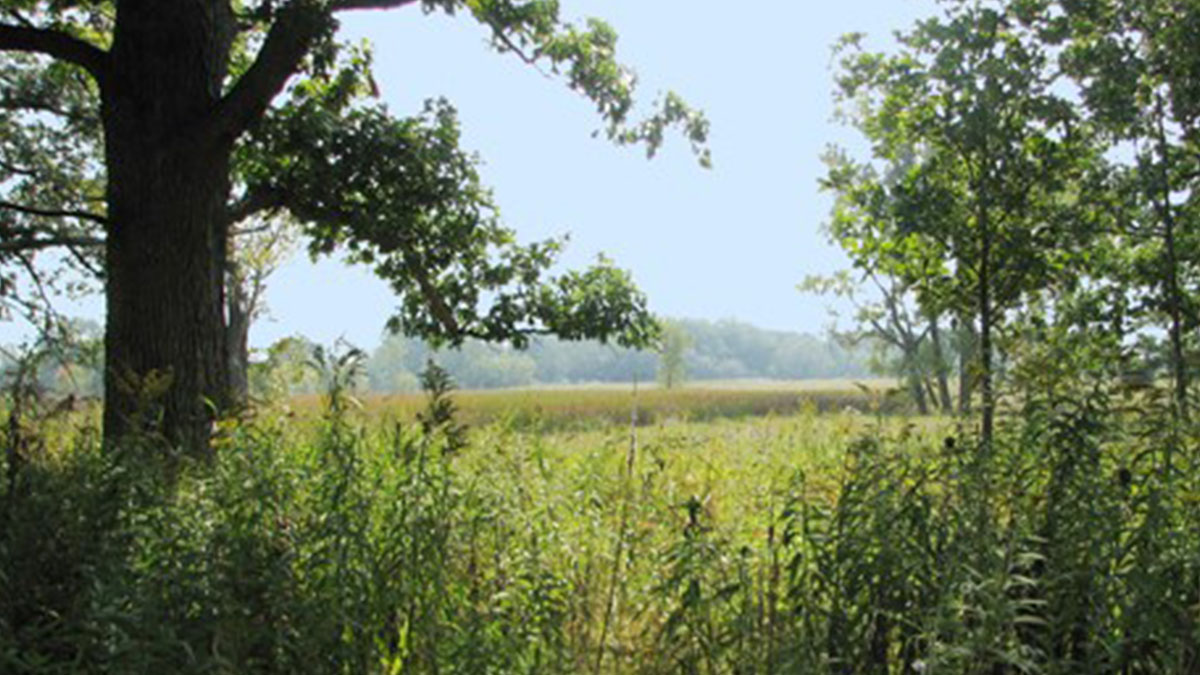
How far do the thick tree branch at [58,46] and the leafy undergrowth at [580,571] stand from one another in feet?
17.1

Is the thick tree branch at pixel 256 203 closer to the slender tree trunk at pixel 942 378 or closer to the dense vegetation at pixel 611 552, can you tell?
the dense vegetation at pixel 611 552

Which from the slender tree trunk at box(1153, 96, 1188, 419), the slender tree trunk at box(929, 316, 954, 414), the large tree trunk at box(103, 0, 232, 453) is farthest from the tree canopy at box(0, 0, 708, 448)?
the slender tree trunk at box(1153, 96, 1188, 419)

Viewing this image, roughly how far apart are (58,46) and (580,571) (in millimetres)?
7124

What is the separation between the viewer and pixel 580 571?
477 centimetres

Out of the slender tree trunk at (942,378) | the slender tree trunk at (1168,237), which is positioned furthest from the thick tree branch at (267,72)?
the slender tree trunk at (1168,237)

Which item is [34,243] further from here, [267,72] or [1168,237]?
[1168,237]

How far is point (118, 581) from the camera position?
3221 mm

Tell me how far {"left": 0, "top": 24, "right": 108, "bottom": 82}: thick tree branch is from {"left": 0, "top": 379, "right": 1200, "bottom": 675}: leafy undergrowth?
17.1ft

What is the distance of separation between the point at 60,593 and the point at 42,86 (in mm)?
13494

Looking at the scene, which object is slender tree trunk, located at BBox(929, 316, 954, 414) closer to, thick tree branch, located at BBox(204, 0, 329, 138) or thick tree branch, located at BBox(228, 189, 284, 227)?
thick tree branch, located at BBox(204, 0, 329, 138)

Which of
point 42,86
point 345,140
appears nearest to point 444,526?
point 345,140

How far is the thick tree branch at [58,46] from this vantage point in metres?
8.70

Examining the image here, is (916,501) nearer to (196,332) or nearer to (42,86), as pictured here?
(196,332)

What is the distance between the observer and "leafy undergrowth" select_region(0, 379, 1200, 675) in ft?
9.78
